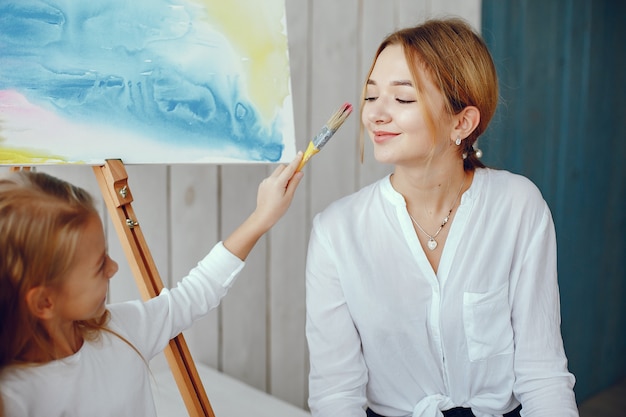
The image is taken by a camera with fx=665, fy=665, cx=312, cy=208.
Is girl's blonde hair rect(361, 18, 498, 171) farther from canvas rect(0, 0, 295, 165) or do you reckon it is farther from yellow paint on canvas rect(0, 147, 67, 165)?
yellow paint on canvas rect(0, 147, 67, 165)

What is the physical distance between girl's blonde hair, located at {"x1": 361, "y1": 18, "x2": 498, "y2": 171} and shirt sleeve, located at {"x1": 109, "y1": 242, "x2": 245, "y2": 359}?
50 cm

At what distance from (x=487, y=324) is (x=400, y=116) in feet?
1.48

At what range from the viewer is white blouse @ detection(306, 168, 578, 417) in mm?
1319

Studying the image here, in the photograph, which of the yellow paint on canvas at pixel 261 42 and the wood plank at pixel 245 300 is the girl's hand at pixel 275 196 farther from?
the wood plank at pixel 245 300

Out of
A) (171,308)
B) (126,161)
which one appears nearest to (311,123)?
(126,161)

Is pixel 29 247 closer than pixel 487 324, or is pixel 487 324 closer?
pixel 29 247

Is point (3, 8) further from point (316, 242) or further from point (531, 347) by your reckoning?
point (531, 347)

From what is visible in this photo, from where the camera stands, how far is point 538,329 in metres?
1.32

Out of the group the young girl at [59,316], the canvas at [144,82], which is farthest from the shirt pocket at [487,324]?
the young girl at [59,316]

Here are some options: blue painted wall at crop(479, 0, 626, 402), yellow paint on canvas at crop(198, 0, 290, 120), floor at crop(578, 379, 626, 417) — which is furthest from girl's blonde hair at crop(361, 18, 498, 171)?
floor at crop(578, 379, 626, 417)

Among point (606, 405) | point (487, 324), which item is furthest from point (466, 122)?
point (606, 405)

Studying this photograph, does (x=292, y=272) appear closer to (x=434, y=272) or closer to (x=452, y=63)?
(x=434, y=272)

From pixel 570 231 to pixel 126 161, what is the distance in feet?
5.62

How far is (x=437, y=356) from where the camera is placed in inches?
52.6
